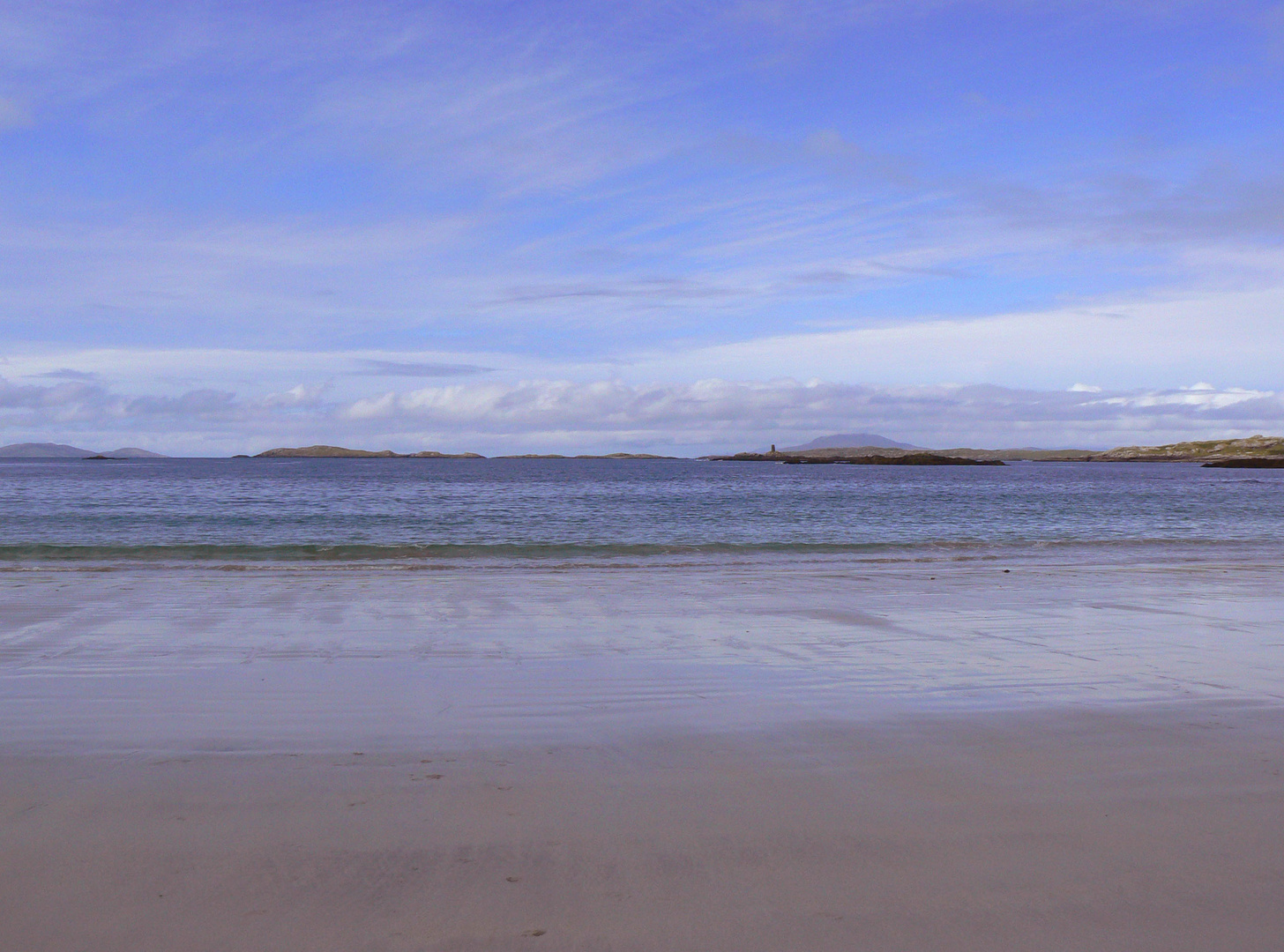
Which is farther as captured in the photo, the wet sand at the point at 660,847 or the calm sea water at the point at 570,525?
the calm sea water at the point at 570,525

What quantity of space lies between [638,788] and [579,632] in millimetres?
5797

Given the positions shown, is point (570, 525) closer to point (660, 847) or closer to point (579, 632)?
point (579, 632)

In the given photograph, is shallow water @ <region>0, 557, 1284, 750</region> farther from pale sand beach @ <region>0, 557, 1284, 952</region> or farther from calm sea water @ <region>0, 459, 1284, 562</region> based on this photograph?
calm sea water @ <region>0, 459, 1284, 562</region>

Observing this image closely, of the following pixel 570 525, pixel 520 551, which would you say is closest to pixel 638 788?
pixel 520 551

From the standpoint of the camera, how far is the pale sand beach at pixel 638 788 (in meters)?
3.75

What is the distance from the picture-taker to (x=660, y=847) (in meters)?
4.41

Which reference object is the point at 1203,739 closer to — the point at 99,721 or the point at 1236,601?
the point at 99,721

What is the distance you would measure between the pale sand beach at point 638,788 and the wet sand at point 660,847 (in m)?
0.02

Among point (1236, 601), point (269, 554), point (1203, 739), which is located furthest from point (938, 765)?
point (269, 554)

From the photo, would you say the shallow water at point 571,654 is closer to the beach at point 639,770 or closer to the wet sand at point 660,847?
the beach at point 639,770

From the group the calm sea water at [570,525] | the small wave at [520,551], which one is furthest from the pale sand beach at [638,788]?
the calm sea water at [570,525]

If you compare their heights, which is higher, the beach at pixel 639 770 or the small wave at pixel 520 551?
the beach at pixel 639 770

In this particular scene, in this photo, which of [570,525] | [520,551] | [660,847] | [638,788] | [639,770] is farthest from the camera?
[570,525]

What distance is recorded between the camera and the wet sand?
12.0 ft
